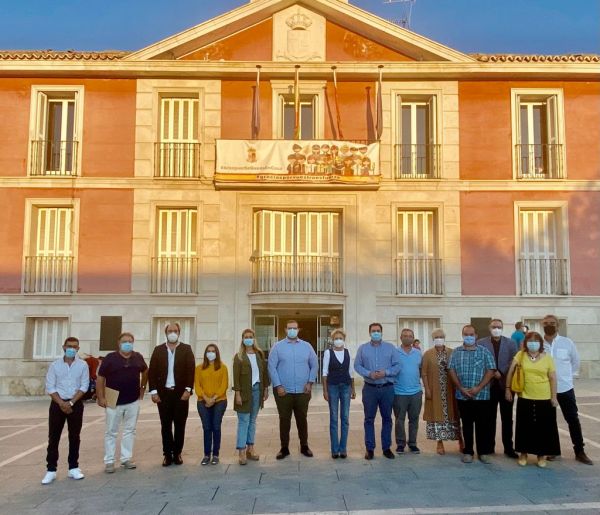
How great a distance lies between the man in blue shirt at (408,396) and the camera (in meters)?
9.07

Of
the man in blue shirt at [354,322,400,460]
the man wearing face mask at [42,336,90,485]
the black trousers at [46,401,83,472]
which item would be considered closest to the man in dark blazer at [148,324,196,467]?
the man wearing face mask at [42,336,90,485]

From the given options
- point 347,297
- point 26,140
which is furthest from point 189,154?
point 347,297

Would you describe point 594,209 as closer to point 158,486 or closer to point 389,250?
point 389,250

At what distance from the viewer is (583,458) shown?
828cm

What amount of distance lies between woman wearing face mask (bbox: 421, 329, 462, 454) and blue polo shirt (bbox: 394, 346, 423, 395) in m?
0.20

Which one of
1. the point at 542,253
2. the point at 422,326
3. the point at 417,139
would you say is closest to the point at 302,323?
the point at 422,326

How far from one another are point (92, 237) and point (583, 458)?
1465cm

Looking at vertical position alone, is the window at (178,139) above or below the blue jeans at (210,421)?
above

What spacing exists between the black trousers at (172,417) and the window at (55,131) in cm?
1213

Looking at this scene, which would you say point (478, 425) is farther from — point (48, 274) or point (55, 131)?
point (55, 131)

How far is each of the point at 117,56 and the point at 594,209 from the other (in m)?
15.2

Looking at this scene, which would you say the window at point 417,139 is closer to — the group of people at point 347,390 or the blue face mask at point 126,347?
the group of people at point 347,390

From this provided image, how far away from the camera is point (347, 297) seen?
18.4 metres

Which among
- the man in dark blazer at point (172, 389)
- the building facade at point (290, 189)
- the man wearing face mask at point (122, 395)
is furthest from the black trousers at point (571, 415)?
the building facade at point (290, 189)
